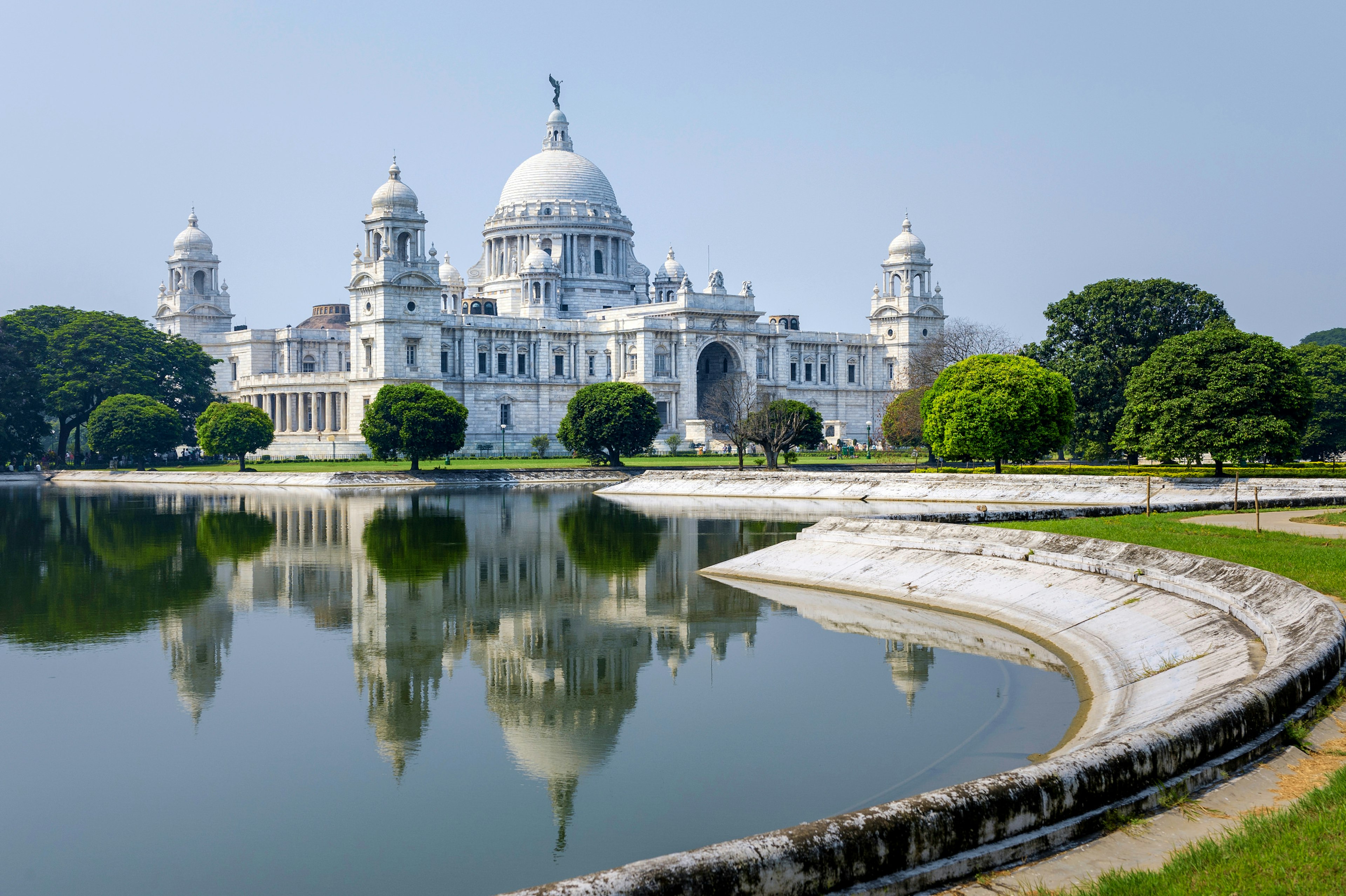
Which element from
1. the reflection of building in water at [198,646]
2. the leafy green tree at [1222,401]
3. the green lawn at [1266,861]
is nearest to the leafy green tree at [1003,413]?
the leafy green tree at [1222,401]

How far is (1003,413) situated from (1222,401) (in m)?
11.0

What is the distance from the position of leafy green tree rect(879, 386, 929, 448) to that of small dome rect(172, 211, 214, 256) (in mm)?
68612

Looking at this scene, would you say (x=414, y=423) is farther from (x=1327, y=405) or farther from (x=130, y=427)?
(x=1327, y=405)

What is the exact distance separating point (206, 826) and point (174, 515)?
4008cm

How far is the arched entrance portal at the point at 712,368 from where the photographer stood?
11038 centimetres

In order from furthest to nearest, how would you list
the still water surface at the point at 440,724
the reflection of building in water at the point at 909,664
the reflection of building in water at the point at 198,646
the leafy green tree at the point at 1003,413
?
the leafy green tree at the point at 1003,413
the reflection of building in water at the point at 198,646
the reflection of building in water at the point at 909,664
the still water surface at the point at 440,724

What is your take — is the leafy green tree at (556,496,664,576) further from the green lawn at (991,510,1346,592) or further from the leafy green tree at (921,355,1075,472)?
the leafy green tree at (921,355,1075,472)

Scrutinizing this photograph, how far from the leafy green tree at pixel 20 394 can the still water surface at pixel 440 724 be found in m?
57.4

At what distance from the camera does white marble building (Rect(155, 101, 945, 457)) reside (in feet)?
315

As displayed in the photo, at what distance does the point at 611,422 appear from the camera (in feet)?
241

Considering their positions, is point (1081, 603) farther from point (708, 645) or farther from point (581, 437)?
point (581, 437)

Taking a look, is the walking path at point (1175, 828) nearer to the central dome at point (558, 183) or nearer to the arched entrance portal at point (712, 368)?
the arched entrance portal at point (712, 368)

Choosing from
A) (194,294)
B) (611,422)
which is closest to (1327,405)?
(611,422)

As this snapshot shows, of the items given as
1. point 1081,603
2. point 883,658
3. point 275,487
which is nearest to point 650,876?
point 883,658
